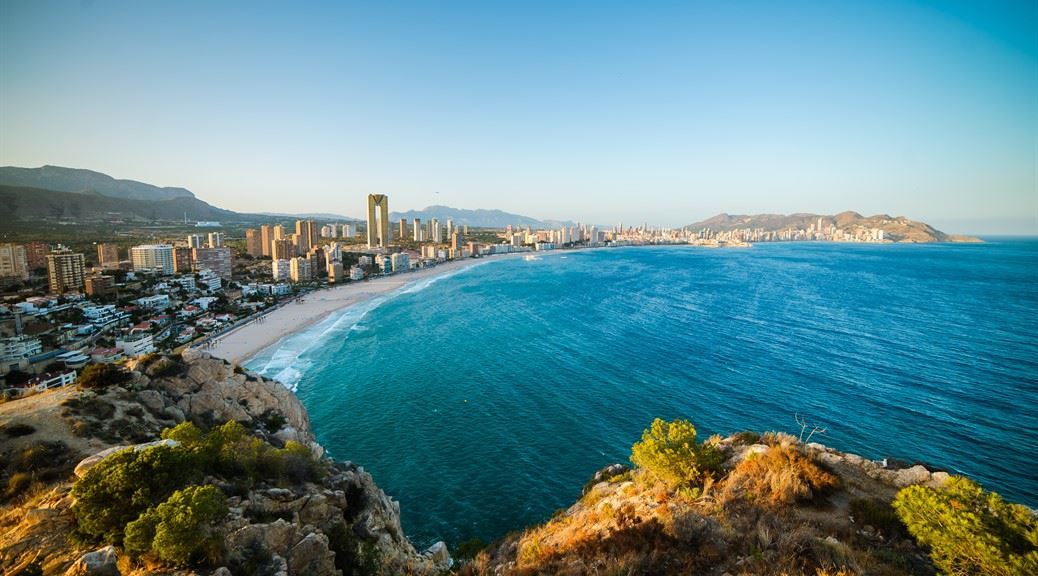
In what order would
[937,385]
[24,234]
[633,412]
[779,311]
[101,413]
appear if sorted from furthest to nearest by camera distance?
[24,234] → [779,311] → [937,385] → [633,412] → [101,413]

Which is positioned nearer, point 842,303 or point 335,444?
point 335,444

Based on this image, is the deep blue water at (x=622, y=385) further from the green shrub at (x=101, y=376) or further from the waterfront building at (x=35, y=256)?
the waterfront building at (x=35, y=256)

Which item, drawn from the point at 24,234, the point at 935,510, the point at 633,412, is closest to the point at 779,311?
the point at 633,412

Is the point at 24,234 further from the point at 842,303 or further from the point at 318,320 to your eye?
the point at 842,303

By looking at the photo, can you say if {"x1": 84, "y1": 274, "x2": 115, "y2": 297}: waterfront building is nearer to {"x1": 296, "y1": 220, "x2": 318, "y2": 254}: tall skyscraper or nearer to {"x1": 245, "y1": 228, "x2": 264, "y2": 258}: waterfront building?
{"x1": 245, "y1": 228, "x2": 264, "y2": 258}: waterfront building

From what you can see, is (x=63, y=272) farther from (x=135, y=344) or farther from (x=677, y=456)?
(x=677, y=456)

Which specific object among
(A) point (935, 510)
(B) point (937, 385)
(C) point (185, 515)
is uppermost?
(A) point (935, 510)

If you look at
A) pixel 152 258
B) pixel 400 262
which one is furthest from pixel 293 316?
pixel 400 262

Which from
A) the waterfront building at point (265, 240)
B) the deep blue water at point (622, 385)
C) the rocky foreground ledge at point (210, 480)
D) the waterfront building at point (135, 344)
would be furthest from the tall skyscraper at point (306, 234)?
the rocky foreground ledge at point (210, 480)
